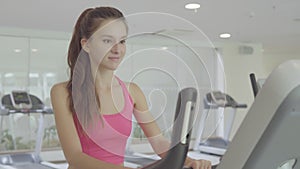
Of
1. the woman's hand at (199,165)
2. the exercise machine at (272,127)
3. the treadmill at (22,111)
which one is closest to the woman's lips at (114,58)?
the woman's hand at (199,165)

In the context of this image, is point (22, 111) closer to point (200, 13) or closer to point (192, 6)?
point (192, 6)

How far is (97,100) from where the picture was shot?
47.1 inches

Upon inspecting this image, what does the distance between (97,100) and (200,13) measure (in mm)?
4757

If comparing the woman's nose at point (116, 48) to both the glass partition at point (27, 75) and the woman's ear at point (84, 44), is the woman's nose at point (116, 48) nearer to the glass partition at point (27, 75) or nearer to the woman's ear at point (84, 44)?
the woman's ear at point (84, 44)

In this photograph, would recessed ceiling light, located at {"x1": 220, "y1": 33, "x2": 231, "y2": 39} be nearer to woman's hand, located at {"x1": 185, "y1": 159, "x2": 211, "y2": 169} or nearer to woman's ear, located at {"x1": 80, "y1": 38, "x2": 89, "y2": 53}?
woman's ear, located at {"x1": 80, "y1": 38, "x2": 89, "y2": 53}

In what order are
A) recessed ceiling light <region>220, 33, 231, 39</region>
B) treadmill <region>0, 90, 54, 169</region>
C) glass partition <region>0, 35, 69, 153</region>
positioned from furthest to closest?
1. recessed ceiling light <region>220, 33, 231, 39</region>
2. glass partition <region>0, 35, 69, 153</region>
3. treadmill <region>0, 90, 54, 169</region>

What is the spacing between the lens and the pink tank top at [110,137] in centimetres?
112

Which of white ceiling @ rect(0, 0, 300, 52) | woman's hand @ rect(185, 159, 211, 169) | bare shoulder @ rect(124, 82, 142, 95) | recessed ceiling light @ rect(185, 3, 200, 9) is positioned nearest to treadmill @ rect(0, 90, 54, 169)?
white ceiling @ rect(0, 0, 300, 52)

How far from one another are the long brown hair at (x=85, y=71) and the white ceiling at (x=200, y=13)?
381 cm

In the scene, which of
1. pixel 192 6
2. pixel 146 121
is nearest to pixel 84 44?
pixel 146 121

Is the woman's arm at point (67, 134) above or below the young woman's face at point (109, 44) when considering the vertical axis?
below

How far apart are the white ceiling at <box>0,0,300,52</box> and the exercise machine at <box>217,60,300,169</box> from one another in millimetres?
4436

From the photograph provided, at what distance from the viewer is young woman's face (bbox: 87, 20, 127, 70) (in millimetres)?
1021

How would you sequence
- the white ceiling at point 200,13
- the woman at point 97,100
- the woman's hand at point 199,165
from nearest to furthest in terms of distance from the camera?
the woman's hand at point 199,165 → the woman at point 97,100 → the white ceiling at point 200,13
